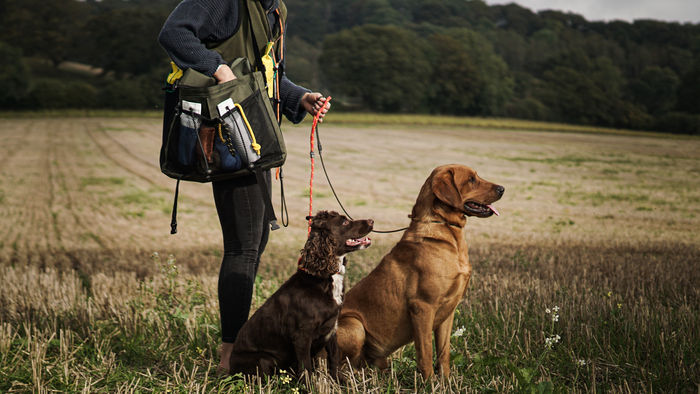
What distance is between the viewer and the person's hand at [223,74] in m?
3.34

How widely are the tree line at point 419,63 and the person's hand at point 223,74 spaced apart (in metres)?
40.9

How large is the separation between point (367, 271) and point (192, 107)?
14.1ft

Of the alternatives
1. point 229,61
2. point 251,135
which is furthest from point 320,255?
point 229,61

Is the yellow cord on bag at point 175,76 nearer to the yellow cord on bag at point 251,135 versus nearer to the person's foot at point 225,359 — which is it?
the yellow cord on bag at point 251,135

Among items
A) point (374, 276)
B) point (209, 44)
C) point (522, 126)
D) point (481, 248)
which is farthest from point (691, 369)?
point (522, 126)

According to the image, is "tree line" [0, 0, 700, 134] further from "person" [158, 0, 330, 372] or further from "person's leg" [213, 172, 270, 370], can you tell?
"person's leg" [213, 172, 270, 370]

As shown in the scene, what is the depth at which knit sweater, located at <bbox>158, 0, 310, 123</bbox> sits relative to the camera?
130 inches

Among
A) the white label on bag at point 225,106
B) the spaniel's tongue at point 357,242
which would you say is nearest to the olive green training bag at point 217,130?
the white label on bag at point 225,106

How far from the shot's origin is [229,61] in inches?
142

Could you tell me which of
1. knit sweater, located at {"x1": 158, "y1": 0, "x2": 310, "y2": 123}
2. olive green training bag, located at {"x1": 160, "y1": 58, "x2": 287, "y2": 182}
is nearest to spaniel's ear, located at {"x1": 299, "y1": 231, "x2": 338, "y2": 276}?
olive green training bag, located at {"x1": 160, "y1": 58, "x2": 287, "y2": 182}

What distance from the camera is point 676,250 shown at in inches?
346

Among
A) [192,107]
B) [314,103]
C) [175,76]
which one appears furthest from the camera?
[314,103]

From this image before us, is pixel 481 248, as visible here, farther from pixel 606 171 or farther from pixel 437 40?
pixel 437 40

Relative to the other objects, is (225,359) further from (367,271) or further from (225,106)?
(367,271)
